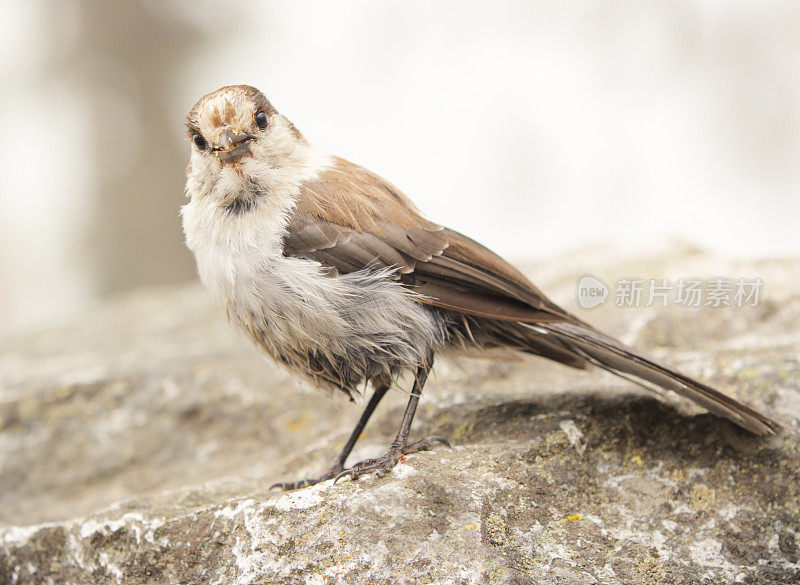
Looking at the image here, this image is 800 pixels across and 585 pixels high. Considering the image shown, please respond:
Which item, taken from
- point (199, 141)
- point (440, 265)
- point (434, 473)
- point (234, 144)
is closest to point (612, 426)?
point (434, 473)

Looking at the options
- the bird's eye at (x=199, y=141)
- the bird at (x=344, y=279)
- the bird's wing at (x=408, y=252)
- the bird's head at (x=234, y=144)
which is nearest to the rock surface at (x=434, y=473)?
the bird at (x=344, y=279)

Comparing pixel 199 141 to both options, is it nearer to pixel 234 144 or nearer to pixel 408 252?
pixel 234 144

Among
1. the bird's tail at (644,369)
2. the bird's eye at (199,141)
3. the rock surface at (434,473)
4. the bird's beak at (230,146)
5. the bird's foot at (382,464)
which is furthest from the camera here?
the bird's eye at (199,141)

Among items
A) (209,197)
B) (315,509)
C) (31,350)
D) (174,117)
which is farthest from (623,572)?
(174,117)

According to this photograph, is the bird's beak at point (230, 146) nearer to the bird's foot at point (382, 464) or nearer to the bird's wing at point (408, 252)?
the bird's wing at point (408, 252)

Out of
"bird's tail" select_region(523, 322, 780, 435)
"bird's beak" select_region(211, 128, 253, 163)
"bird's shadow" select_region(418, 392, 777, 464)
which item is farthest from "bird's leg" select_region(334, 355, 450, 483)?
"bird's beak" select_region(211, 128, 253, 163)

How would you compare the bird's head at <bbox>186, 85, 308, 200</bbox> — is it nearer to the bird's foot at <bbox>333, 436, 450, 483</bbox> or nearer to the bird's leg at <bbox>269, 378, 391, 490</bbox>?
the bird's leg at <bbox>269, 378, 391, 490</bbox>
